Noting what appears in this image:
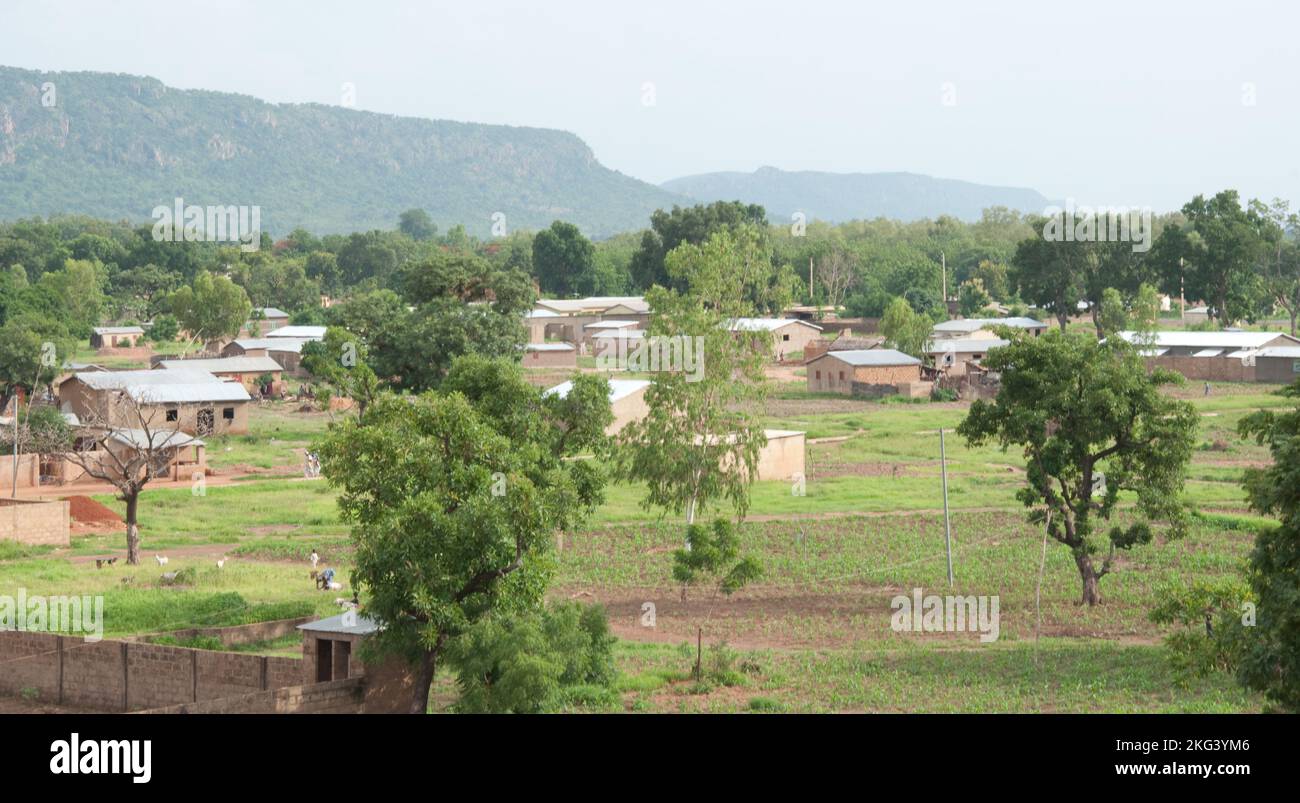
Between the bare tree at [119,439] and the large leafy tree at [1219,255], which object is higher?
the large leafy tree at [1219,255]

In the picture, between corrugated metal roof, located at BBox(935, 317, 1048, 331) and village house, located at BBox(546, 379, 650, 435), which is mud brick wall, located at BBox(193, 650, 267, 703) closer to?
village house, located at BBox(546, 379, 650, 435)

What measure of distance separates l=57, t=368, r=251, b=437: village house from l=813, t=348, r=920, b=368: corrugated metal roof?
97.7 feet

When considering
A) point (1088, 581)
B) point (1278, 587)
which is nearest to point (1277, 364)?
point (1088, 581)

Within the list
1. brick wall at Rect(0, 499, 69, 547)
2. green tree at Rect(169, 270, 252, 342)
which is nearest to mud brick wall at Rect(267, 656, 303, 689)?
brick wall at Rect(0, 499, 69, 547)

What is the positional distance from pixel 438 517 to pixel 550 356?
6460cm

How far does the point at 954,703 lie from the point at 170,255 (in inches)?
4871

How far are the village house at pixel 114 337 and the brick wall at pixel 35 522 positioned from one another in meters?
60.1

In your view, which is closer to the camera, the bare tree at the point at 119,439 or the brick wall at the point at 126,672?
the brick wall at the point at 126,672

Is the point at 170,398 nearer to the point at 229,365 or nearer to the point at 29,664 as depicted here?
the point at 229,365

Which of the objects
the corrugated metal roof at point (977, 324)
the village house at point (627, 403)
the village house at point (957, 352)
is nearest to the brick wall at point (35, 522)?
the village house at point (627, 403)

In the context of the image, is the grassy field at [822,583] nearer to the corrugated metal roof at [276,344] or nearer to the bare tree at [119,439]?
the bare tree at [119,439]

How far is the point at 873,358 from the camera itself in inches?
2857

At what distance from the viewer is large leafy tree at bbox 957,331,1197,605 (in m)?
29.3

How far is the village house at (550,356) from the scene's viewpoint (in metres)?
83.2
